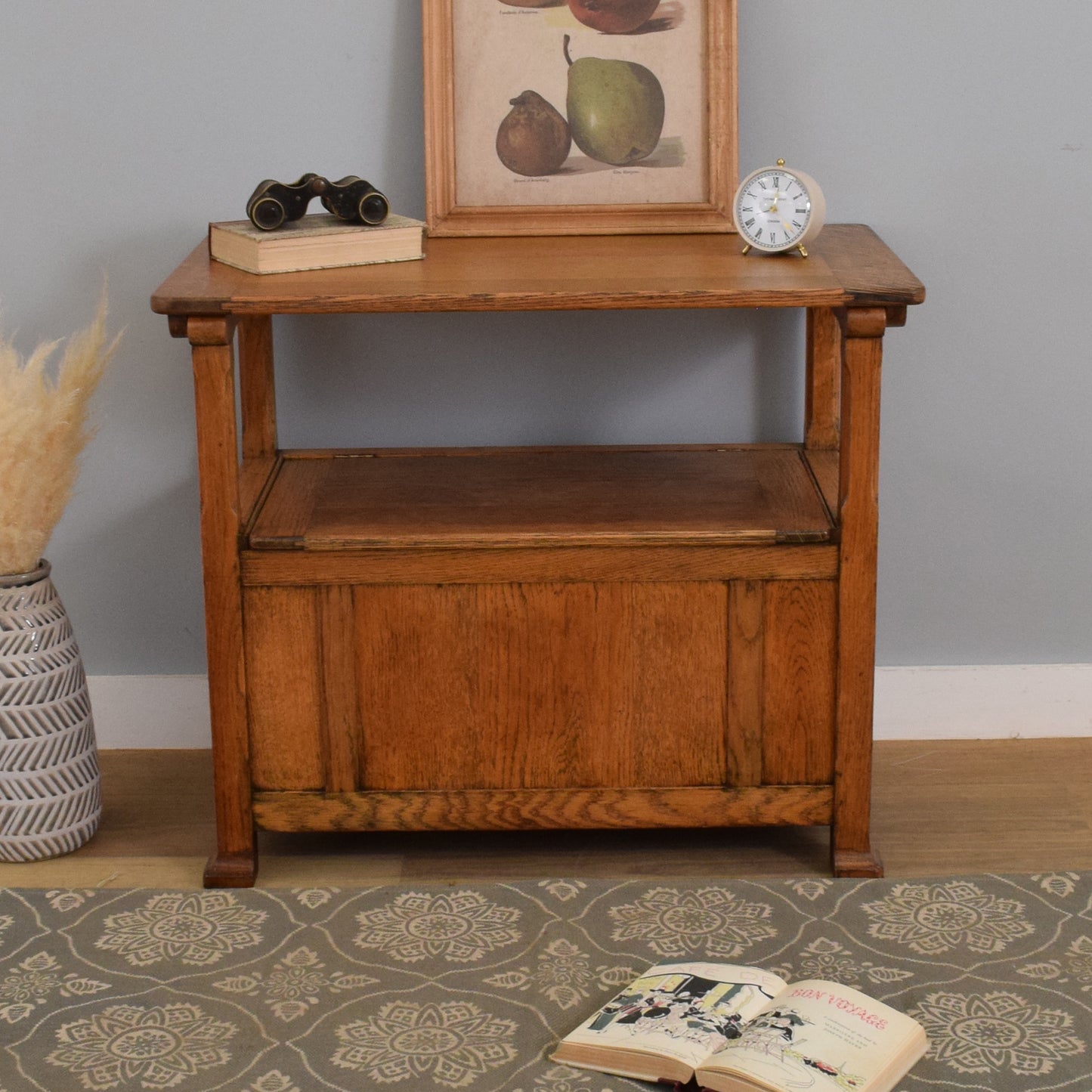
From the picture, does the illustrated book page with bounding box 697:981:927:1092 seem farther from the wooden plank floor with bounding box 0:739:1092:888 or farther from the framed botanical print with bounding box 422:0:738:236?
the framed botanical print with bounding box 422:0:738:236

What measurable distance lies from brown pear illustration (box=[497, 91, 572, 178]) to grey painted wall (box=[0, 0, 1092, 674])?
0.54 feet

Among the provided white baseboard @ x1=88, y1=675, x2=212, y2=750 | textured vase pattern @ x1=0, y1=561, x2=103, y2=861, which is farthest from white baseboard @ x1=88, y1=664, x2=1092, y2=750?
textured vase pattern @ x1=0, y1=561, x2=103, y2=861

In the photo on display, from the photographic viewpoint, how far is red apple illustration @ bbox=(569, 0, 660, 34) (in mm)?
2277

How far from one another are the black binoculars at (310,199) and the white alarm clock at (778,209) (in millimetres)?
509

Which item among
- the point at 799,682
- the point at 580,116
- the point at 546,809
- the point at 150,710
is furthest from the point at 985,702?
the point at 150,710

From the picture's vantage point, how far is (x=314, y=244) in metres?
2.04

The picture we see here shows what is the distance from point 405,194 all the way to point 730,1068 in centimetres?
143

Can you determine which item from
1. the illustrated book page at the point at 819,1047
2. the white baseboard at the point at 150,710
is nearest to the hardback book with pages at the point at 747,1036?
the illustrated book page at the point at 819,1047

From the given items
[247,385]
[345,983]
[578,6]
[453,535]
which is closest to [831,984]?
[345,983]

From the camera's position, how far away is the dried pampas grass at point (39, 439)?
2.11 metres

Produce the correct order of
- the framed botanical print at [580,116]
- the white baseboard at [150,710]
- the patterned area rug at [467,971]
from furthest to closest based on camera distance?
1. the white baseboard at [150,710]
2. the framed botanical print at [580,116]
3. the patterned area rug at [467,971]

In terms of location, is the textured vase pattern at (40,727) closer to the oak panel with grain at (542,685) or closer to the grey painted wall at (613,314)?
the grey painted wall at (613,314)

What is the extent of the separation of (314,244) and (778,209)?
649 mm

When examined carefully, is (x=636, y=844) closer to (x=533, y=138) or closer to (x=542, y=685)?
(x=542, y=685)
